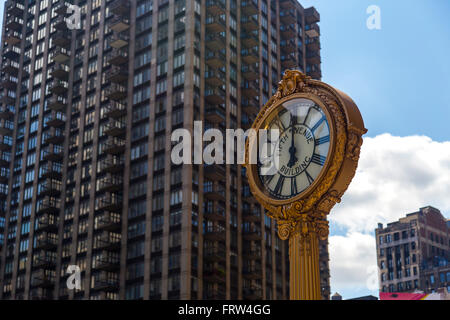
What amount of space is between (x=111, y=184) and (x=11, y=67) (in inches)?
1607

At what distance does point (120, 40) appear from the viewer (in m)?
103

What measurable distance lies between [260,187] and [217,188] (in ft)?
271

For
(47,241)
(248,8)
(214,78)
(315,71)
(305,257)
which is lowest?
(305,257)

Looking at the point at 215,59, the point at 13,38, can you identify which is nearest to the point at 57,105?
the point at 13,38

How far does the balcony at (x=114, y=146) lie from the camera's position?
9788 cm

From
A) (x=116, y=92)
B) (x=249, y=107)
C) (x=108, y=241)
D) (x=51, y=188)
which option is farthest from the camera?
(x=51, y=188)

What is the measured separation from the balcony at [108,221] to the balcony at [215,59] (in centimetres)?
2442

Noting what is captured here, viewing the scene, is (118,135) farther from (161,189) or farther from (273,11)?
(273,11)

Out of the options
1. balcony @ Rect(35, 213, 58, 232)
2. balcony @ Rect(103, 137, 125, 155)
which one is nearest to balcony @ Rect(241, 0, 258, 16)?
balcony @ Rect(103, 137, 125, 155)

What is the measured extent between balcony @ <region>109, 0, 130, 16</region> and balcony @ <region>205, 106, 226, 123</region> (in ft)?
71.1

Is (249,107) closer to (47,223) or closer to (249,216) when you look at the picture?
(249,216)

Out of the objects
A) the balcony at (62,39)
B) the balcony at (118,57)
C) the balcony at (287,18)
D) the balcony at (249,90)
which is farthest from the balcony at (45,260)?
the balcony at (287,18)

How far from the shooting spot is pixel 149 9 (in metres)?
104

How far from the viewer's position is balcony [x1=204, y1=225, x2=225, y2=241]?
8888cm
